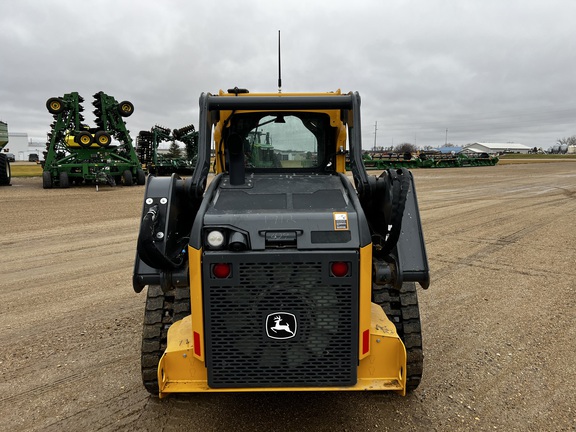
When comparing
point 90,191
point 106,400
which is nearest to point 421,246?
point 106,400

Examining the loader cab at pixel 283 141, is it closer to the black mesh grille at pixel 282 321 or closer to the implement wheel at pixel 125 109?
the black mesh grille at pixel 282 321

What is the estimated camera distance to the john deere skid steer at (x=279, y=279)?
99.6 inches

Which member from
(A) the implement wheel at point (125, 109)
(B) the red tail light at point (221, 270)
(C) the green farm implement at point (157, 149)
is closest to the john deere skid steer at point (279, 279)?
(B) the red tail light at point (221, 270)

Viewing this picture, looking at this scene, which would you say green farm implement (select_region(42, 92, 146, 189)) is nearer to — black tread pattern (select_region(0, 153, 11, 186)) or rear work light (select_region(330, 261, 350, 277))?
black tread pattern (select_region(0, 153, 11, 186))

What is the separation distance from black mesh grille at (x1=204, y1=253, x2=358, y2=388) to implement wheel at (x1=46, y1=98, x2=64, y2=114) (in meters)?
18.4

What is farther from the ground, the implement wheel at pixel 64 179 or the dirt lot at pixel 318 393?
the implement wheel at pixel 64 179

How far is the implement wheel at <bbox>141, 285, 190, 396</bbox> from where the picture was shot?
2.99 metres

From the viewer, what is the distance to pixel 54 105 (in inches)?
700

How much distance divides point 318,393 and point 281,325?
3.29 feet

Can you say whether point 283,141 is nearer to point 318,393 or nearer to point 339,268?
point 339,268

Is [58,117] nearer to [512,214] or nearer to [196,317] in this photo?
[512,214]

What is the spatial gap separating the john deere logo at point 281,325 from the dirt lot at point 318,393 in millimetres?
743

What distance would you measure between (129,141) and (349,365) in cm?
1907

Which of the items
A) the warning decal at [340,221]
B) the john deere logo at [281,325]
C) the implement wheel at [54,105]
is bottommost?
the john deere logo at [281,325]
